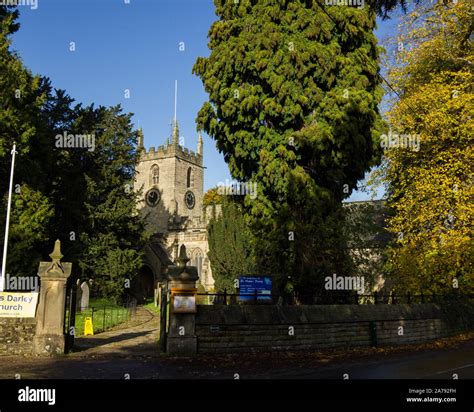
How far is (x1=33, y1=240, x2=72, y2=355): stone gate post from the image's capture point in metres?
12.9

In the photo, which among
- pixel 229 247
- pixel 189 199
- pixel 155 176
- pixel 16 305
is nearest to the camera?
pixel 16 305

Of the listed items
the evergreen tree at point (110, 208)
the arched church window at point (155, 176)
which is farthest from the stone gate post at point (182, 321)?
the arched church window at point (155, 176)

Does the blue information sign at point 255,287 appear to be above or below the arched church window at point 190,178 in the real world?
below

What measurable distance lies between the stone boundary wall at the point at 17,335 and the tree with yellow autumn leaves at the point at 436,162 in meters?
14.1

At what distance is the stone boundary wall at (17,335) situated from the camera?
12.9 m

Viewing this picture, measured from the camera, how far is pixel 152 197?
6600 centimetres

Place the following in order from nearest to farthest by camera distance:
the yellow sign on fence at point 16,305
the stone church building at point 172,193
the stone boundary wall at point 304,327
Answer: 1. the yellow sign on fence at point 16,305
2. the stone boundary wall at point 304,327
3. the stone church building at point 172,193

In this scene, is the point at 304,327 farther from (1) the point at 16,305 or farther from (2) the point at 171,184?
(2) the point at 171,184

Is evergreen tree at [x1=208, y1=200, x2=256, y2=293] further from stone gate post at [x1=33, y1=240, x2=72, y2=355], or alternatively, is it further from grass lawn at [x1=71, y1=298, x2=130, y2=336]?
stone gate post at [x1=33, y1=240, x2=72, y2=355]

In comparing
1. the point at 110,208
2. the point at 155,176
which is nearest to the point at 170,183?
the point at 155,176

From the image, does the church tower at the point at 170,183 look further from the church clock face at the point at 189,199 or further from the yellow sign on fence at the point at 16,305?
the yellow sign on fence at the point at 16,305

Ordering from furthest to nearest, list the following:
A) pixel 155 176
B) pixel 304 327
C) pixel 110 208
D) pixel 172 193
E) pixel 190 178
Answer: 1. pixel 190 178
2. pixel 155 176
3. pixel 172 193
4. pixel 110 208
5. pixel 304 327

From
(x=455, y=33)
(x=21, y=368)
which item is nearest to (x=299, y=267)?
(x=21, y=368)

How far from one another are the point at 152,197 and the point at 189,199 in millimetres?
4931
